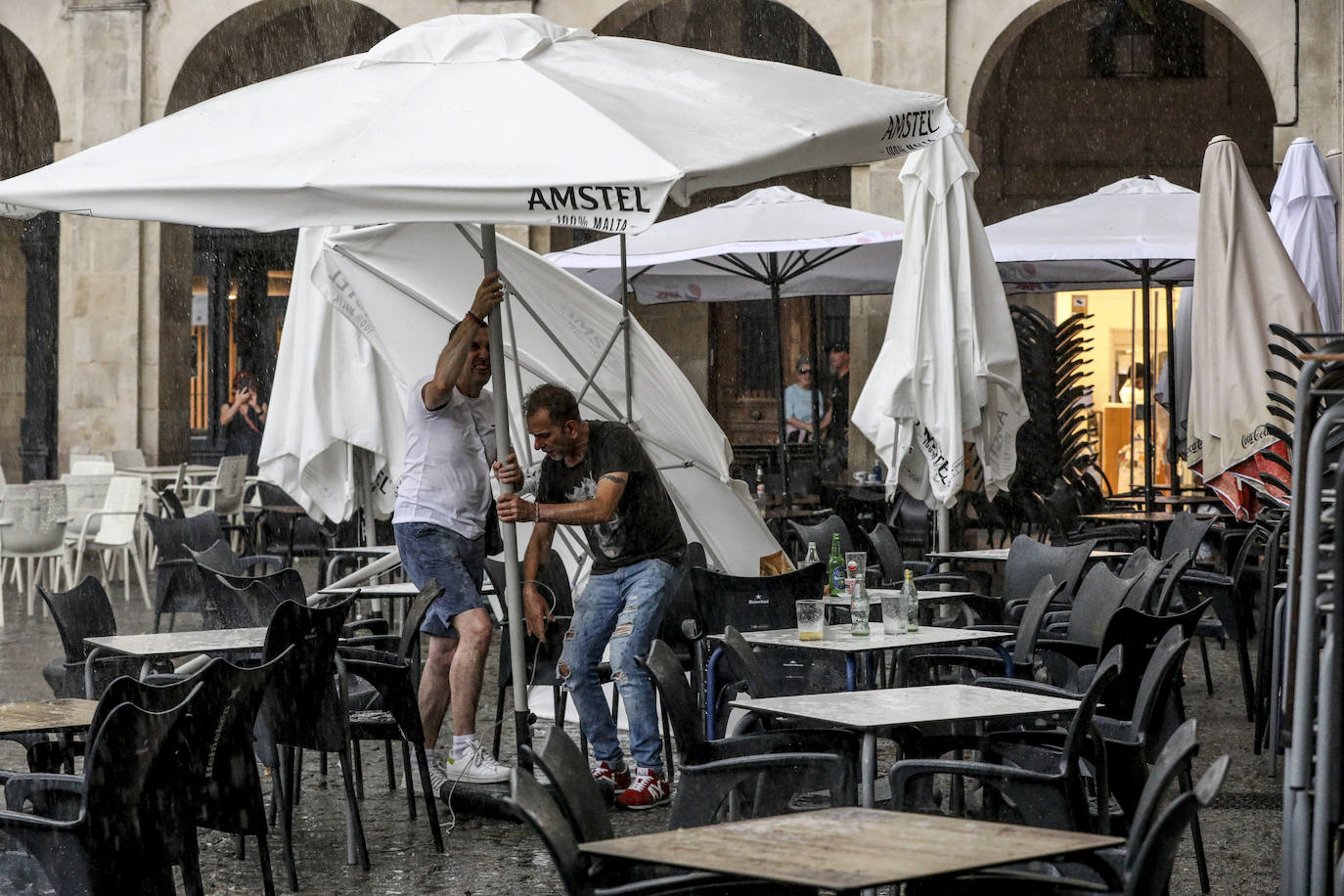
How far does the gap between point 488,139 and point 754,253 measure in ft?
27.0

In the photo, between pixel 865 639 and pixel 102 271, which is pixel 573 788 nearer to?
pixel 865 639

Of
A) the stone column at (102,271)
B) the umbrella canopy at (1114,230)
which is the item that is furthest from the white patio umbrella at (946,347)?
the stone column at (102,271)

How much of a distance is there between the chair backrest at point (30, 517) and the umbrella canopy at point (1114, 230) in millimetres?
7297

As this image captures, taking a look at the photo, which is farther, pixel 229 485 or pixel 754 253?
pixel 229 485

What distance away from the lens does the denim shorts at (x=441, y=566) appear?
709 cm

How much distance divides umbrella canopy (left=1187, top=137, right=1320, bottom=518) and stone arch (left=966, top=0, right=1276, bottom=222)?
44.4 ft

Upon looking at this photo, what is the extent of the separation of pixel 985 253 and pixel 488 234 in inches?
164

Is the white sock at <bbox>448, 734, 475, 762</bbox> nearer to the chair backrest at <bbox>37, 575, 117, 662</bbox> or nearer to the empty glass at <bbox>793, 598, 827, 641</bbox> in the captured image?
the chair backrest at <bbox>37, 575, 117, 662</bbox>

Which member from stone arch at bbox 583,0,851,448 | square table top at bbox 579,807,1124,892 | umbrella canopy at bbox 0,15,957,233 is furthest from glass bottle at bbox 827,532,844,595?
stone arch at bbox 583,0,851,448

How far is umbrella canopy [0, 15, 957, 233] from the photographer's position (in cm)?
529

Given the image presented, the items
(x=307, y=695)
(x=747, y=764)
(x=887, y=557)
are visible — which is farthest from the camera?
(x=887, y=557)

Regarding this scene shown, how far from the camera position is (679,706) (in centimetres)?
468

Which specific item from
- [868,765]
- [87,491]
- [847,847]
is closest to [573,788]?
[847,847]

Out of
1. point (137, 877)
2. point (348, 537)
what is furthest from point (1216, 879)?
point (348, 537)
